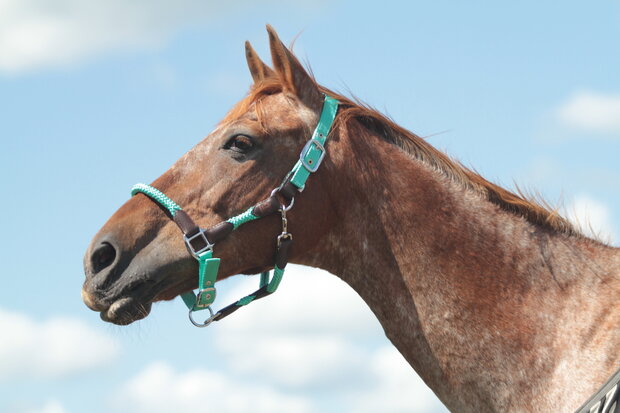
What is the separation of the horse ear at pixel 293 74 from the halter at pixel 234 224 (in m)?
0.20

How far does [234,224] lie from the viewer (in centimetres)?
594

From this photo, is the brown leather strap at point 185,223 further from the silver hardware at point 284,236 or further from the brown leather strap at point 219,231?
the silver hardware at point 284,236

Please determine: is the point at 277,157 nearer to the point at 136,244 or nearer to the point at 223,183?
the point at 223,183

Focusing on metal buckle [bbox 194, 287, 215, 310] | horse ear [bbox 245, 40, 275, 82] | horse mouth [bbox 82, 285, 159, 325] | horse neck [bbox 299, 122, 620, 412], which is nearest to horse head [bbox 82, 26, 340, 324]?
horse mouth [bbox 82, 285, 159, 325]

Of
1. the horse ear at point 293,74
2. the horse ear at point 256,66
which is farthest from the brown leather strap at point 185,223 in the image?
the horse ear at point 256,66

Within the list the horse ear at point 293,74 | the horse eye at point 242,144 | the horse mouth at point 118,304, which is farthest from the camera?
the horse ear at point 293,74

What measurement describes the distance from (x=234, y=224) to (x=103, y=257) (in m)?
1.02

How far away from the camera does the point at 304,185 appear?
6.02 meters

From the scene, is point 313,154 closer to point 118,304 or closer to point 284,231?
point 284,231

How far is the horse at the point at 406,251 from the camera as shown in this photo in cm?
550

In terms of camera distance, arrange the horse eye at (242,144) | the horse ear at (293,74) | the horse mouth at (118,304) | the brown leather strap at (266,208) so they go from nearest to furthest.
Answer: the horse mouth at (118,304), the brown leather strap at (266,208), the horse eye at (242,144), the horse ear at (293,74)

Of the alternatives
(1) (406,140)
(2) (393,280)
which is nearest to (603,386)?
(2) (393,280)

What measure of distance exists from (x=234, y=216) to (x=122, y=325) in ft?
3.94

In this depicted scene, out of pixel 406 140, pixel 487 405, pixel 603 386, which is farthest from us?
pixel 406 140
